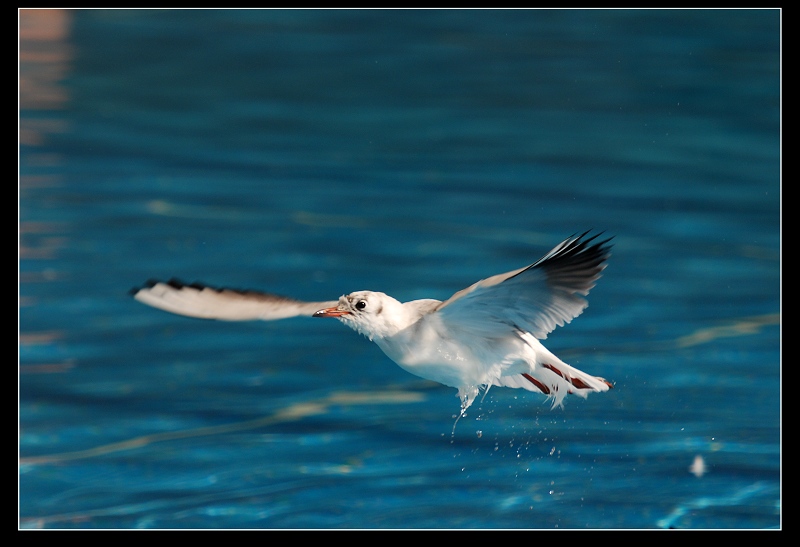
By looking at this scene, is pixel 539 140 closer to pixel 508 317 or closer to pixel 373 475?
pixel 373 475

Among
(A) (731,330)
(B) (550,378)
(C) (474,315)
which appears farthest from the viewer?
(A) (731,330)

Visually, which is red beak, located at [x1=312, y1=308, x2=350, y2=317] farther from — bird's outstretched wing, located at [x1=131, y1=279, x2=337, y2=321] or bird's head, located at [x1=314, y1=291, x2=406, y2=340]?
bird's outstretched wing, located at [x1=131, y1=279, x2=337, y2=321]

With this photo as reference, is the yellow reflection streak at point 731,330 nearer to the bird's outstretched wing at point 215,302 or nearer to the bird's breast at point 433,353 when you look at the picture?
the bird's breast at point 433,353

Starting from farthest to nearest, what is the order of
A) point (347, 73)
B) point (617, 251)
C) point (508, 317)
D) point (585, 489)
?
1. point (347, 73)
2. point (617, 251)
3. point (585, 489)
4. point (508, 317)

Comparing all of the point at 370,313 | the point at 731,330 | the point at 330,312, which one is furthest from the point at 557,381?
the point at 731,330

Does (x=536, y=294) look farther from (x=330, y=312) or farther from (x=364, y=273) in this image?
(x=364, y=273)

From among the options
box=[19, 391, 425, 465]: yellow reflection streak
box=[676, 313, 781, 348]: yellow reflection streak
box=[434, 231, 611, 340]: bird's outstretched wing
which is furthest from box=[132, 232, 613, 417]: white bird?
box=[676, 313, 781, 348]: yellow reflection streak

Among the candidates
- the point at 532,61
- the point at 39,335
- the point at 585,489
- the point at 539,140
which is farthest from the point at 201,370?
the point at 532,61
